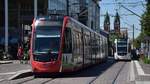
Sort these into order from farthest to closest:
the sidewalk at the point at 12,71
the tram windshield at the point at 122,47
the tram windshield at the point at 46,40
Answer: the tram windshield at the point at 122,47 → the sidewalk at the point at 12,71 → the tram windshield at the point at 46,40

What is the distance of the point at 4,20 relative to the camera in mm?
70188

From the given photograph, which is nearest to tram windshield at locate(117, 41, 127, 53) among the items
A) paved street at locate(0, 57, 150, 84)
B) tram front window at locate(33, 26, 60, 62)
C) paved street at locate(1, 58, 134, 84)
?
paved street at locate(0, 57, 150, 84)

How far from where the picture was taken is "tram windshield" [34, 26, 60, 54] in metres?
Answer: 26.9

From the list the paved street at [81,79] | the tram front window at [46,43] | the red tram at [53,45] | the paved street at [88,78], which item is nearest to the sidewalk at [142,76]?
the paved street at [88,78]

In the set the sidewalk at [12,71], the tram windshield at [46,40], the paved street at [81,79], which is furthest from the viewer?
the sidewalk at [12,71]

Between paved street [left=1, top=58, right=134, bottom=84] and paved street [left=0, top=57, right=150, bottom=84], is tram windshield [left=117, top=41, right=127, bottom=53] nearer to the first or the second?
paved street [left=0, top=57, right=150, bottom=84]

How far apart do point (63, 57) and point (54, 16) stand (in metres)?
2.66

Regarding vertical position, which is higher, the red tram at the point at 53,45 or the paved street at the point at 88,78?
the red tram at the point at 53,45

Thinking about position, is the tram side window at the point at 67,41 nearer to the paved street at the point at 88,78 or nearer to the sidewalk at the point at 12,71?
the paved street at the point at 88,78

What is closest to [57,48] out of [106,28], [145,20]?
[145,20]

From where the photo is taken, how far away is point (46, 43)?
26969 mm

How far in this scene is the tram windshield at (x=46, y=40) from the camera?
26891 millimetres

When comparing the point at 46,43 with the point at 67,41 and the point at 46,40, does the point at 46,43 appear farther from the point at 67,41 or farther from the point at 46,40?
the point at 67,41

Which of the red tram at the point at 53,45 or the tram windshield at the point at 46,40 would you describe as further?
the tram windshield at the point at 46,40
